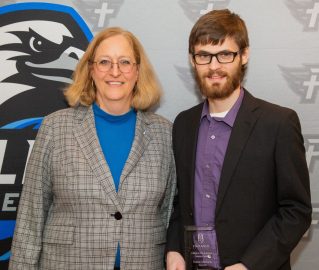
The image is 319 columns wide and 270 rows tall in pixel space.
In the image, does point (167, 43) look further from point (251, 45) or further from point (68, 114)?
point (68, 114)

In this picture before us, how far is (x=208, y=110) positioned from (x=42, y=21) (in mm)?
1121

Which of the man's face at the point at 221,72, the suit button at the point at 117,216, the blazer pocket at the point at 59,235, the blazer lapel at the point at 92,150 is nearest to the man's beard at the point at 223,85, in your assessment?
the man's face at the point at 221,72

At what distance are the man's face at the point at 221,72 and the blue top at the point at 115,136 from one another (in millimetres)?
431

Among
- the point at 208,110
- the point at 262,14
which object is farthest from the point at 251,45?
the point at 208,110

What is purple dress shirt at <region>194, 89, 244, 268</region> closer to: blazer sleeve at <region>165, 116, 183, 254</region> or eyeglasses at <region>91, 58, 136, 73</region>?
blazer sleeve at <region>165, 116, 183, 254</region>

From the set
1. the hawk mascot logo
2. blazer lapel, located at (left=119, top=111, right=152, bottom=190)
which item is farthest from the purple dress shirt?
the hawk mascot logo

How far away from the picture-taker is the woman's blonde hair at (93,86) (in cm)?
208

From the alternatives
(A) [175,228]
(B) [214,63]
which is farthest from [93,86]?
(A) [175,228]

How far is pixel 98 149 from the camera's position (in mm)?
1911

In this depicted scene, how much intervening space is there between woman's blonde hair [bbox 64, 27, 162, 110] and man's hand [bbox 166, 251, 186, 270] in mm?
714

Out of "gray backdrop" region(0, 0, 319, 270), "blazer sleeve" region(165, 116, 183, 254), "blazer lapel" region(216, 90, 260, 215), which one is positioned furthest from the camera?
"gray backdrop" region(0, 0, 319, 270)

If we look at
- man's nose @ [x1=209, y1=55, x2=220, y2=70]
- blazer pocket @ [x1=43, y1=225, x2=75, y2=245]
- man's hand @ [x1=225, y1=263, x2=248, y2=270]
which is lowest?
man's hand @ [x1=225, y1=263, x2=248, y2=270]

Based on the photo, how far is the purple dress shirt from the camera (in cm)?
181

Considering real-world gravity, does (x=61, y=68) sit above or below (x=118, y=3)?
below
